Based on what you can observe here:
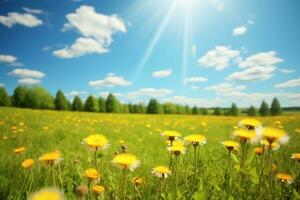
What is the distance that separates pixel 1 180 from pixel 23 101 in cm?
6003

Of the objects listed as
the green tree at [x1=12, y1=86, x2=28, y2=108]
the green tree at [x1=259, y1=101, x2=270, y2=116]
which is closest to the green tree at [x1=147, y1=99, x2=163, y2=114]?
the green tree at [x1=259, y1=101, x2=270, y2=116]

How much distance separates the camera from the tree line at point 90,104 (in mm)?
55531

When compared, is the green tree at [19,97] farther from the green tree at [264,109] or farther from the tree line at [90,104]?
the green tree at [264,109]

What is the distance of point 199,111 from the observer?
269 feet

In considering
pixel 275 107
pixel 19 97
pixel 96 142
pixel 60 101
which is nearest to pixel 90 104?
pixel 60 101

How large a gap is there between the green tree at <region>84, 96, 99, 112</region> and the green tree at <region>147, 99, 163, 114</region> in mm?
16794

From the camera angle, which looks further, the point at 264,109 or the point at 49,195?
the point at 264,109

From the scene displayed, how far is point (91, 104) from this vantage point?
63188mm

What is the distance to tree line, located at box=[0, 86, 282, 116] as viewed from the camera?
182ft

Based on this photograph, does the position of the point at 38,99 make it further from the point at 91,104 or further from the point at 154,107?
the point at 154,107

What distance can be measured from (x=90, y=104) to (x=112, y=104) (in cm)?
597

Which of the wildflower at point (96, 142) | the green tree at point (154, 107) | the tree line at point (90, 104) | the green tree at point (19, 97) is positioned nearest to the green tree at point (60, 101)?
the tree line at point (90, 104)

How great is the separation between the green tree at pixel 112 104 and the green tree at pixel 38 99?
14084 mm

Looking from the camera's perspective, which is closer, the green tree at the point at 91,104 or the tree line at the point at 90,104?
the tree line at the point at 90,104
